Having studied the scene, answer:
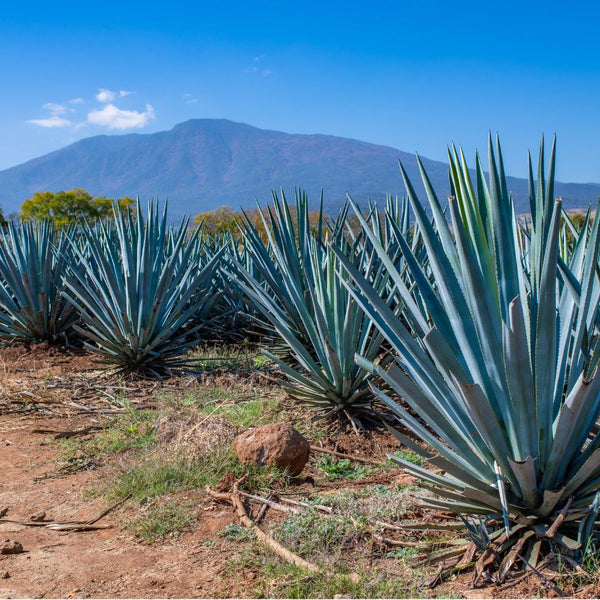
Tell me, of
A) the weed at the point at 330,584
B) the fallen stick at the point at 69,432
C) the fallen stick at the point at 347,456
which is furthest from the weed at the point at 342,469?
the fallen stick at the point at 69,432

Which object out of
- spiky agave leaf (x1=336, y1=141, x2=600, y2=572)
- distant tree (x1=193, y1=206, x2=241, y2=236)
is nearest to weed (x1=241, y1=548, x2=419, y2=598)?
spiky agave leaf (x1=336, y1=141, x2=600, y2=572)

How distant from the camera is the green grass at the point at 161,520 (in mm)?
3154

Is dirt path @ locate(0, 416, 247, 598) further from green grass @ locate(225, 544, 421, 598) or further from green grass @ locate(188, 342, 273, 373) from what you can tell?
green grass @ locate(188, 342, 273, 373)

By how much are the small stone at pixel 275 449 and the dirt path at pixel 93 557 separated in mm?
476

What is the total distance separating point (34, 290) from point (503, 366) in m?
6.90

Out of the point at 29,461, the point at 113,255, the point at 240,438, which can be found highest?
the point at 113,255

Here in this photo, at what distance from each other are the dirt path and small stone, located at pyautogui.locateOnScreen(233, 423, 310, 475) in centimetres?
48

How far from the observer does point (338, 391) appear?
4.64 metres

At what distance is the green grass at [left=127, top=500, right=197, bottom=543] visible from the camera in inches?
124

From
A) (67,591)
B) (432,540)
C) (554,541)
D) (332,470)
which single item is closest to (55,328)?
(332,470)

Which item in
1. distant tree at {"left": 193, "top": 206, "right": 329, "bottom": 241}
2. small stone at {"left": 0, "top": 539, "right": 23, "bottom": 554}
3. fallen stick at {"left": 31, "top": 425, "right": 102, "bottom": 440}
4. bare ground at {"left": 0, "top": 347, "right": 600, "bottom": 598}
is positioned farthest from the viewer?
distant tree at {"left": 193, "top": 206, "right": 329, "bottom": 241}

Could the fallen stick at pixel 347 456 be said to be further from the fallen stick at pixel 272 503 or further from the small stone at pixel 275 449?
the fallen stick at pixel 272 503

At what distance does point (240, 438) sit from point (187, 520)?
765mm

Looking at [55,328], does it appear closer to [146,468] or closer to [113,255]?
[113,255]
